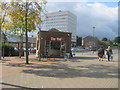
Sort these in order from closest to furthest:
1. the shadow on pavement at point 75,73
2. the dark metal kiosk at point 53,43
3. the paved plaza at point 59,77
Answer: the paved plaza at point 59,77 → the shadow on pavement at point 75,73 → the dark metal kiosk at point 53,43

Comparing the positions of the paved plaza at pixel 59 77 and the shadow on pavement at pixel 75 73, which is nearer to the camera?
the paved plaza at pixel 59 77

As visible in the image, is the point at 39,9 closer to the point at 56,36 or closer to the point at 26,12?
the point at 26,12

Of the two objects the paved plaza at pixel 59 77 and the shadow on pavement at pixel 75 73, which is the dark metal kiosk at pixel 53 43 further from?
the shadow on pavement at pixel 75 73

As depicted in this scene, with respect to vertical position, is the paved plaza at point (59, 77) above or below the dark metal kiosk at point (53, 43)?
below

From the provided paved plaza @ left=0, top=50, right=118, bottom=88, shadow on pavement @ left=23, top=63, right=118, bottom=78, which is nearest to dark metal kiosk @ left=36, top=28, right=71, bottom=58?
paved plaza @ left=0, top=50, right=118, bottom=88

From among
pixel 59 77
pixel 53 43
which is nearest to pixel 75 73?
pixel 59 77

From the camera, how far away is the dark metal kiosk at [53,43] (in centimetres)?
2053

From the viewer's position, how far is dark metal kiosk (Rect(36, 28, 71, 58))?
20531 millimetres

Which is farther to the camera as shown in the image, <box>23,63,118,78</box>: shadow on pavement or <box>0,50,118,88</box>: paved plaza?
<box>23,63,118,78</box>: shadow on pavement

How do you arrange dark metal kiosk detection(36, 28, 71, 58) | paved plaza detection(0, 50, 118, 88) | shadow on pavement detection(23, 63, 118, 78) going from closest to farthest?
paved plaza detection(0, 50, 118, 88), shadow on pavement detection(23, 63, 118, 78), dark metal kiosk detection(36, 28, 71, 58)

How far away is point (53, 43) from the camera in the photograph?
21.2 meters

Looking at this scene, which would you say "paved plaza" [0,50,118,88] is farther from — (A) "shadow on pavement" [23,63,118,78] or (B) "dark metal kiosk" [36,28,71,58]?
(B) "dark metal kiosk" [36,28,71,58]

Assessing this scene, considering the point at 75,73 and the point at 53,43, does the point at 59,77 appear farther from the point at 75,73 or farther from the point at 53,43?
the point at 53,43

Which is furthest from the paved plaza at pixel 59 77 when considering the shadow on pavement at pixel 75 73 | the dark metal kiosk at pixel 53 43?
the dark metal kiosk at pixel 53 43
